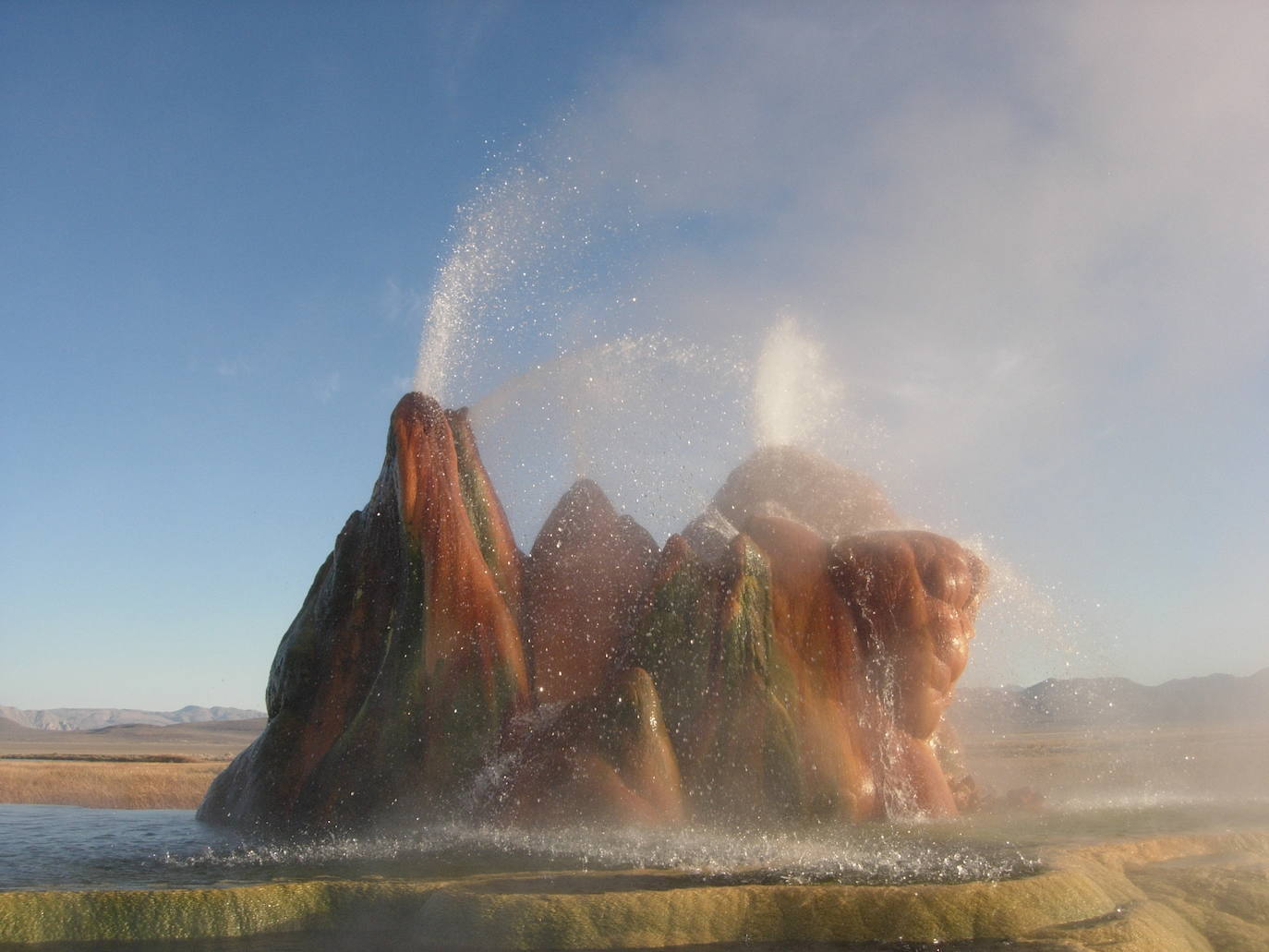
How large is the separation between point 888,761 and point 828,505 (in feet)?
19.2

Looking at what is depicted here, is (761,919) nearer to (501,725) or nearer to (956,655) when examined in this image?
(501,725)

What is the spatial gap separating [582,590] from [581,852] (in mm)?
5422

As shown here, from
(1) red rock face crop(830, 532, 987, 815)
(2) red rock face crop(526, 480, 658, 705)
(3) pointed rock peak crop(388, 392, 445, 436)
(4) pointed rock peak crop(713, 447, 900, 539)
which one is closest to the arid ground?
(1) red rock face crop(830, 532, 987, 815)

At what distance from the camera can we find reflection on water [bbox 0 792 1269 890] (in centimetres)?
972

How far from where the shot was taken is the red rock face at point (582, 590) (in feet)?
49.0

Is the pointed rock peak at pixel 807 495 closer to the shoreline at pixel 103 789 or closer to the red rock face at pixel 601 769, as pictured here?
the red rock face at pixel 601 769

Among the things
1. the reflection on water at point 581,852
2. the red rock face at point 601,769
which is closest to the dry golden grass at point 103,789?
the reflection on water at point 581,852

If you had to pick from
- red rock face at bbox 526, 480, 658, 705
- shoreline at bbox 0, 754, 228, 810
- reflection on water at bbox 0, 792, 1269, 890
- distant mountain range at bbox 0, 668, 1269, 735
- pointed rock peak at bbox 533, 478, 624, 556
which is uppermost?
pointed rock peak at bbox 533, 478, 624, 556

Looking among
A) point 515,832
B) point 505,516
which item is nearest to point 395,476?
point 505,516

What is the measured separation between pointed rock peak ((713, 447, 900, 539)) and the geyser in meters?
2.96

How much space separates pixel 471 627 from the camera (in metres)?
14.2

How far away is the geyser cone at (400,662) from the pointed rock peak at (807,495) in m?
5.89

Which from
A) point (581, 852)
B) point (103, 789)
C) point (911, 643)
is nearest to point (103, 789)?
point (103, 789)

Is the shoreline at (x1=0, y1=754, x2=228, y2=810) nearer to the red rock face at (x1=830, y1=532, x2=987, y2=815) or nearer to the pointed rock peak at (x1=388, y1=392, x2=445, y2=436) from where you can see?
the pointed rock peak at (x1=388, y1=392, x2=445, y2=436)
